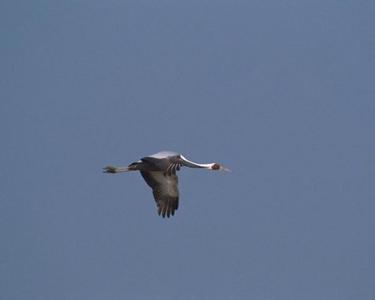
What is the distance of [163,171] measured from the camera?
25.4 meters

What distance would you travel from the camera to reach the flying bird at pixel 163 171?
2464 centimetres

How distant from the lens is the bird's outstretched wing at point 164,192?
26.6 meters

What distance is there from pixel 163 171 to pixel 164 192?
1.48 m

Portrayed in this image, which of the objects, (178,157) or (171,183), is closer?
(178,157)

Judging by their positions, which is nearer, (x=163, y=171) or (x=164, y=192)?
(x=163, y=171)

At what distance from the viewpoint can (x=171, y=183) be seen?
26.6m

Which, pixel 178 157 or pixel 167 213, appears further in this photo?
pixel 167 213

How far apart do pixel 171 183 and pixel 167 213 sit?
0.82 m

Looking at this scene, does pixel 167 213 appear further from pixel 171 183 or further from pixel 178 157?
pixel 178 157

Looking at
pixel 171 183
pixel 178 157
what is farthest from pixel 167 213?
pixel 178 157

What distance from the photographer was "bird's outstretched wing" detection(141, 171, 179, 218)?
26.6m

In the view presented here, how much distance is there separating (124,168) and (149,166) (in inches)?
40.1

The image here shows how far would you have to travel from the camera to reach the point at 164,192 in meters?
26.7

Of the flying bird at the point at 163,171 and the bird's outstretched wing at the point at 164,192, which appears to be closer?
the flying bird at the point at 163,171
